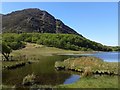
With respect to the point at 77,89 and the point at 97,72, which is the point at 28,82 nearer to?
the point at 77,89

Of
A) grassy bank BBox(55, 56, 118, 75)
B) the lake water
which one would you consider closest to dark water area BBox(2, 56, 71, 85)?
the lake water

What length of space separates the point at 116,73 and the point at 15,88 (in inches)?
971

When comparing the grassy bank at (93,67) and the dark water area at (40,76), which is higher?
the grassy bank at (93,67)

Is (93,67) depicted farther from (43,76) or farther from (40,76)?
(40,76)

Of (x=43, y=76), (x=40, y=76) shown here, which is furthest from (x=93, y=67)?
(x=40, y=76)

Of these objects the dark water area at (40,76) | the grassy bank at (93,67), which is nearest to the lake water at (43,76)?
the dark water area at (40,76)

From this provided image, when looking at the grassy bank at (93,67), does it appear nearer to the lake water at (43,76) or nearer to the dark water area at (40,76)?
the lake water at (43,76)

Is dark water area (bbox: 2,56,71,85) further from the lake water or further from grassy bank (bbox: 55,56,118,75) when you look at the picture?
grassy bank (bbox: 55,56,118,75)

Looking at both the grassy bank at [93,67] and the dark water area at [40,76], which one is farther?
the grassy bank at [93,67]

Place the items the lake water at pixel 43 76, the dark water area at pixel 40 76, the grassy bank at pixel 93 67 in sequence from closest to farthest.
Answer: the dark water area at pixel 40 76
the lake water at pixel 43 76
the grassy bank at pixel 93 67

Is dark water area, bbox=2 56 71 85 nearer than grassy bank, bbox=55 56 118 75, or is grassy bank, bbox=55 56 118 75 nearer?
dark water area, bbox=2 56 71 85

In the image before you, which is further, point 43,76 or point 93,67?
point 93,67

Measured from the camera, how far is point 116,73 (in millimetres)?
57094

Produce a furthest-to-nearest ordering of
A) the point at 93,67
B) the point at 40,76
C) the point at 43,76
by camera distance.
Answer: the point at 93,67 < the point at 43,76 < the point at 40,76
